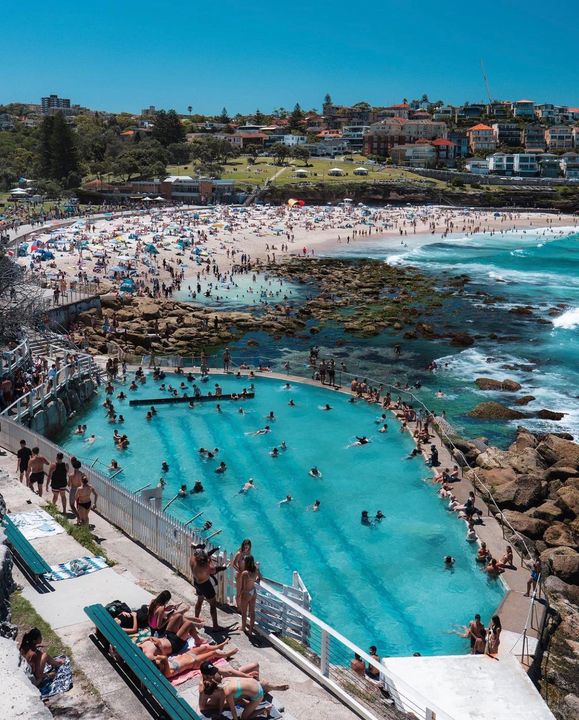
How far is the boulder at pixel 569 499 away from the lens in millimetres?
18281

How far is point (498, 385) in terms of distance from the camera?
→ 29406 mm

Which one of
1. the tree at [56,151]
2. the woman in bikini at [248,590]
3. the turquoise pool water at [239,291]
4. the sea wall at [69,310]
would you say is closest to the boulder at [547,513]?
the woman in bikini at [248,590]

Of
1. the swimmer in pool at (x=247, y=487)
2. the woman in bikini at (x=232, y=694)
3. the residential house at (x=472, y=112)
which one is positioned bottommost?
the swimmer in pool at (x=247, y=487)

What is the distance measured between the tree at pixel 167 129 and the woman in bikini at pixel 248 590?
12320cm

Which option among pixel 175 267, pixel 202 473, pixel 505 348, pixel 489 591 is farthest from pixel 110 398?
pixel 175 267

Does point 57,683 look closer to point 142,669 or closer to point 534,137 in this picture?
point 142,669

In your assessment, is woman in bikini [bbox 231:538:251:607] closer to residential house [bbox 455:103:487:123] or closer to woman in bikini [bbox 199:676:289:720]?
woman in bikini [bbox 199:676:289:720]

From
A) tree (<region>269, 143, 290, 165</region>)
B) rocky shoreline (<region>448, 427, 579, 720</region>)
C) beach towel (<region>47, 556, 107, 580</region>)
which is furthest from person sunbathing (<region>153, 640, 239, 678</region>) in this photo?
tree (<region>269, 143, 290, 165</region>)

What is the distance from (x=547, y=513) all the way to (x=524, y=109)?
626 feet

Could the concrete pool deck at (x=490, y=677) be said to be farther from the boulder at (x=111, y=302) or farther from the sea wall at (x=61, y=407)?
the boulder at (x=111, y=302)

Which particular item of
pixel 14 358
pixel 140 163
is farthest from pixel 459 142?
pixel 14 358

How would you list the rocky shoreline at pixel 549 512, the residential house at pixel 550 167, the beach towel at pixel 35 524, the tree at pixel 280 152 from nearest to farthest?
1. the beach towel at pixel 35 524
2. the rocky shoreline at pixel 549 512
3. the tree at pixel 280 152
4. the residential house at pixel 550 167

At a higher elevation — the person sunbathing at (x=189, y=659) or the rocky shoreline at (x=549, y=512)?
the person sunbathing at (x=189, y=659)

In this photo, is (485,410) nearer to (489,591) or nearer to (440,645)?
(489,591)
